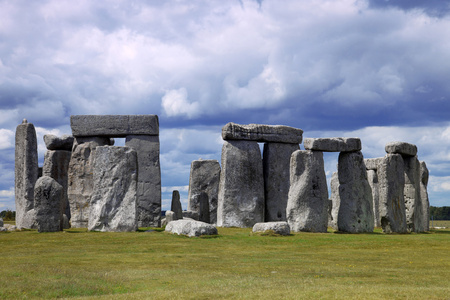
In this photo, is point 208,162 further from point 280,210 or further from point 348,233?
point 348,233

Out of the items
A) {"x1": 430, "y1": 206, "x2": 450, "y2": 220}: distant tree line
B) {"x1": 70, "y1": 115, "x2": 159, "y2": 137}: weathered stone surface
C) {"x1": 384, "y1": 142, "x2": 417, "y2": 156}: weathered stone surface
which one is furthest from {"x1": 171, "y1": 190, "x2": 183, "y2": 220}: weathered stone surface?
{"x1": 430, "y1": 206, "x2": 450, "y2": 220}: distant tree line

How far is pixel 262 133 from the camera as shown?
25.4 metres

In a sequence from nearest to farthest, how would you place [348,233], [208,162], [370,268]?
[370,268]
[348,233]
[208,162]

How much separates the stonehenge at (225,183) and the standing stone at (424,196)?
0.05 meters

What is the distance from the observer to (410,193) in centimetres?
2195

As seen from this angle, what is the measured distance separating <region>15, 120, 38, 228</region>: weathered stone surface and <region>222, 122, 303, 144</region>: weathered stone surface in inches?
326

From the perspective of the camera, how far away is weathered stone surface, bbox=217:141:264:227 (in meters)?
24.3

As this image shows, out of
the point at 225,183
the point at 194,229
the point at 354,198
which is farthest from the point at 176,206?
the point at 354,198

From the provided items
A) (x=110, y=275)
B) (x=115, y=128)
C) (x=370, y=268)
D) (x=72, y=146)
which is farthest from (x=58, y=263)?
(x=72, y=146)

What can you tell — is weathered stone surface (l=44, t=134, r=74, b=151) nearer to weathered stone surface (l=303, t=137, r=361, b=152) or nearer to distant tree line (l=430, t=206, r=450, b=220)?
weathered stone surface (l=303, t=137, r=361, b=152)

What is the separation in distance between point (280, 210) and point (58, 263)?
14821 millimetres

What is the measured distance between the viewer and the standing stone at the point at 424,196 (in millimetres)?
23250

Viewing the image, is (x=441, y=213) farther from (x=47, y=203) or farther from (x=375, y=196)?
(x=47, y=203)

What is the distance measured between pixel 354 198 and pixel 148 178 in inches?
352
